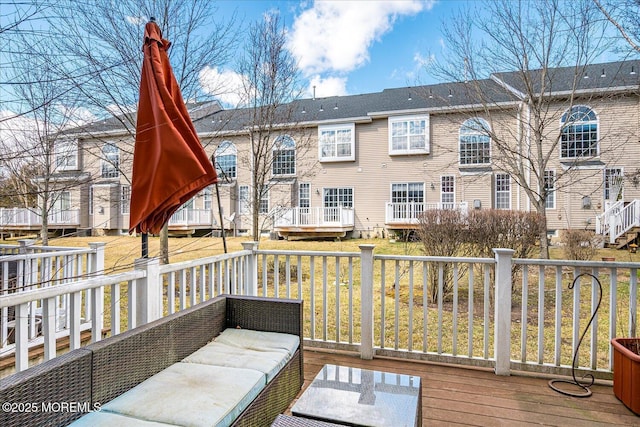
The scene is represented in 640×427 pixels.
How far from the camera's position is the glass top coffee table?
1545 millimetres

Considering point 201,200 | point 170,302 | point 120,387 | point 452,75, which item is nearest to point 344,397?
point 120,387

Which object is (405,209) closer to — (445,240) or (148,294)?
(445,240)

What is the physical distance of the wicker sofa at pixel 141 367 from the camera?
49.9 inches

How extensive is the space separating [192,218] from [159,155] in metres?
15.4

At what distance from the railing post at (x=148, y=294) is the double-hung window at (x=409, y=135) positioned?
1357 centimetres

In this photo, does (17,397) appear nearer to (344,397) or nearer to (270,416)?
(270,416)

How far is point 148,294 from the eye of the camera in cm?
232

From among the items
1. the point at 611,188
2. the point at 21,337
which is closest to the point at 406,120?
the point at 611,188

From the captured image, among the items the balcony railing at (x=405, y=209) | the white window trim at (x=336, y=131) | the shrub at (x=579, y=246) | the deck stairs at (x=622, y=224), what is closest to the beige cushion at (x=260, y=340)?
the shrub at (x=579, y=246)

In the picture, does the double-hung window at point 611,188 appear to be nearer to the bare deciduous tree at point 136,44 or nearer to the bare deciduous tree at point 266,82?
the bare deciduous tree at point 266,82

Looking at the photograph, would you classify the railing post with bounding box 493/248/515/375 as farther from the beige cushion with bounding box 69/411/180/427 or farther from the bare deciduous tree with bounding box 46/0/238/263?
the bare deciduous tree with bounding box 46/0/238/263

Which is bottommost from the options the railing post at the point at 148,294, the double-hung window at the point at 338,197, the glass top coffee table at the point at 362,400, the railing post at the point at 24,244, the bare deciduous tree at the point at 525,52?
the glass top coffee table at the point at 362,400

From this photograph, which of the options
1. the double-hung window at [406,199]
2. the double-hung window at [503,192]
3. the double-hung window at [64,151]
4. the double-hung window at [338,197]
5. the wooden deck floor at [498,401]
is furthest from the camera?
the double-hung window at [338,197]

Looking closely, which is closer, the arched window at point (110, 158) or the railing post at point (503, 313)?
the railing post at point (503, 313)
